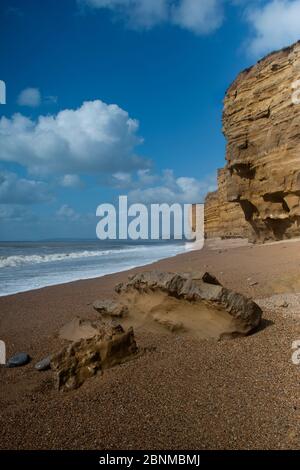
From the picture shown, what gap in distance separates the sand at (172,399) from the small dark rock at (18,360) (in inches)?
4.5

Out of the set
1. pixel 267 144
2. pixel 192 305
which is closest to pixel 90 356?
pixel 192 305

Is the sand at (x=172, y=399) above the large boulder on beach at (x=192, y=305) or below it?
below

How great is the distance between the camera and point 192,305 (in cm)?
401

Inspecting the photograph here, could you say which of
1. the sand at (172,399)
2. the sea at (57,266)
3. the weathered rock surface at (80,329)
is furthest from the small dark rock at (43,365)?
the sea at (57,266)

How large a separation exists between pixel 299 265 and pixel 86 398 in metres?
6.32

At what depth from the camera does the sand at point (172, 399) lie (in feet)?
6.93

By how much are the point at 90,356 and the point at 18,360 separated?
42.7 inches

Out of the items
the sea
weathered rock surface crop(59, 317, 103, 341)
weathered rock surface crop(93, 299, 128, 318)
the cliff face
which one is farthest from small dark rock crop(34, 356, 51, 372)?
the cliff face

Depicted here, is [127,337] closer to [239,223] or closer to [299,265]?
[299,265]

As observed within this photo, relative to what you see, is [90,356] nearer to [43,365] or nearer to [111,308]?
[43,365]

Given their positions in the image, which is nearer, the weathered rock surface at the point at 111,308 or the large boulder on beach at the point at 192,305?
the large boulder on beach at the point at 192,305

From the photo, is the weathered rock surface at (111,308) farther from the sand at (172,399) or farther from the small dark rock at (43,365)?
the small dark rock at (43,365)

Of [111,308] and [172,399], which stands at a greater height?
[111,308]
